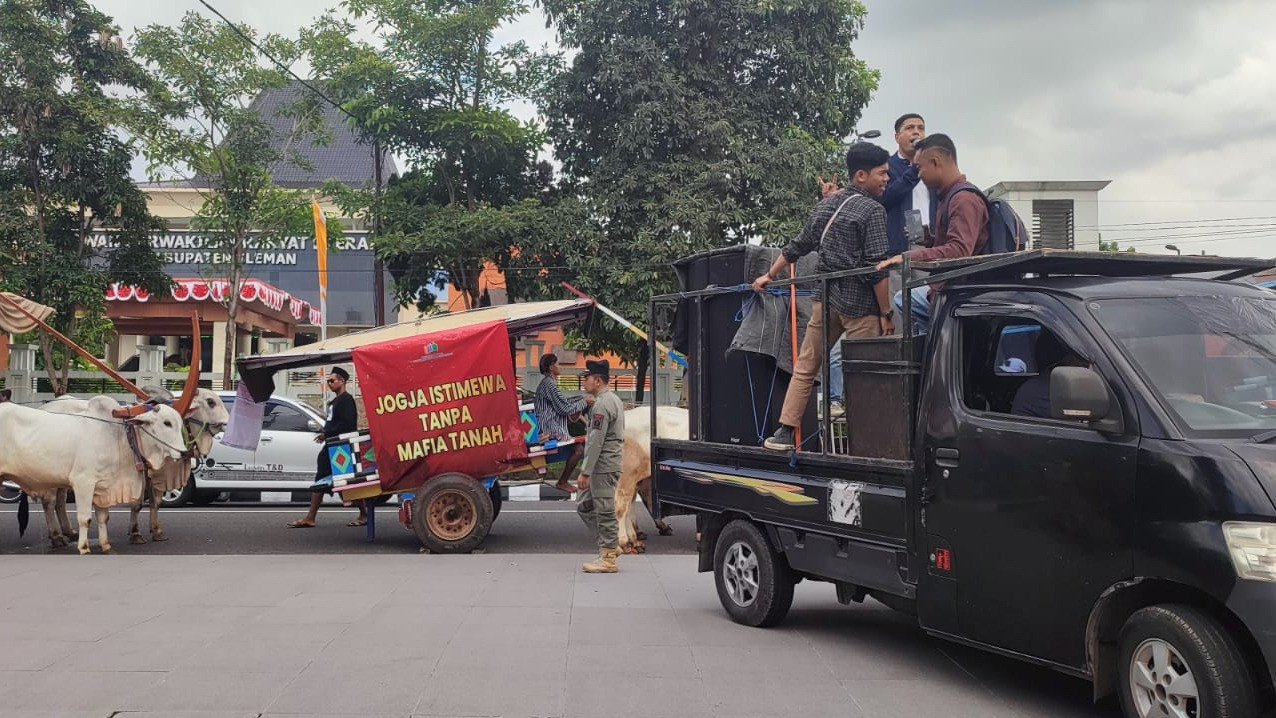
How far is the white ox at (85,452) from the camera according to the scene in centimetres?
1091

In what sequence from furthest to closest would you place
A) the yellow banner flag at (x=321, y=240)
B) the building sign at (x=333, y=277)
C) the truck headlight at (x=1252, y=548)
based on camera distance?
the building sign at (x=333, y=277)
the yellow banner flag at (x=321, y=240)
the truck headlight at (x=1252, y=548)

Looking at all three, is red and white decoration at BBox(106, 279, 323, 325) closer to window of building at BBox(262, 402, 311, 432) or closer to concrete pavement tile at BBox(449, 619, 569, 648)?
window of building at BBox(262, 402, 311, 432)

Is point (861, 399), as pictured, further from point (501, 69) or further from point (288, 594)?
point (501, 69)

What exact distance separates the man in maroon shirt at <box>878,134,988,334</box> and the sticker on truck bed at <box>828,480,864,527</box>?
956mm

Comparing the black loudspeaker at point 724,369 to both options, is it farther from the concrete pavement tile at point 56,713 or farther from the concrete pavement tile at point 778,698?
the concrete pavement tile at point 56,713

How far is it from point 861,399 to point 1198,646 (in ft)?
7.54

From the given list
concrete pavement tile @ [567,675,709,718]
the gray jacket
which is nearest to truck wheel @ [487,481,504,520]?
the gray jacket

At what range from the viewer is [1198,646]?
13.5ft

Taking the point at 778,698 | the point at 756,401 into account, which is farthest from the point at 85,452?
the point at 778,698

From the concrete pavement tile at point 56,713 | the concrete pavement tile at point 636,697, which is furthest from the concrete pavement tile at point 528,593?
the concrete pavement tile at point 56,713

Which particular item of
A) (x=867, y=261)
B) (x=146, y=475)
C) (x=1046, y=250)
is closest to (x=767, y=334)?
(x=867, y=261)

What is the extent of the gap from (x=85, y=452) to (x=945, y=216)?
9063mm

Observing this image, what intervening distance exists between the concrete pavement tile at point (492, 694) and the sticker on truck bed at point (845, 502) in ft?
5.94

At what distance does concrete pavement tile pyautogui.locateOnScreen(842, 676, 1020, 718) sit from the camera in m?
5.28
